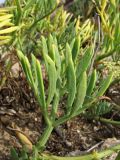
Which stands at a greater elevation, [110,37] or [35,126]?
[110,37]

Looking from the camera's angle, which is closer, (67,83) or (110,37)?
(67,83)

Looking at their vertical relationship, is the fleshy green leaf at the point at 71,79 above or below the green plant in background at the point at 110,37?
above

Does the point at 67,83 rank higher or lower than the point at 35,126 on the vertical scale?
higher

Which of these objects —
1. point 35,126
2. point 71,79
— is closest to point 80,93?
point 71,79

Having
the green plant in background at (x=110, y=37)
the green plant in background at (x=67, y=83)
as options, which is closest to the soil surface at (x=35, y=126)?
the green plant in background at (x=110, y=37)

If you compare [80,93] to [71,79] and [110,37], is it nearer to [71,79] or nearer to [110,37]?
[71,79]

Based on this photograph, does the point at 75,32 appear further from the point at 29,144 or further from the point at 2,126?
the point at 29,144

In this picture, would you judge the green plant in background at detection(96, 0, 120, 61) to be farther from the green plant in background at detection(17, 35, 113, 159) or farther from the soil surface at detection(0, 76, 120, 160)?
the green plant in background at detection(17, 35, 113, 159)

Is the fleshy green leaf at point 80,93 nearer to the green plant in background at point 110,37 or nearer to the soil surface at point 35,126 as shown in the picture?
the soil surface at point 35,126

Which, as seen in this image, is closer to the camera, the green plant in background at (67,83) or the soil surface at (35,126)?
the green plant in background at (67,83)
